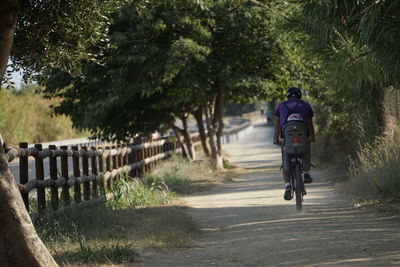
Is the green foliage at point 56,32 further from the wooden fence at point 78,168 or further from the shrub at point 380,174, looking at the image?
the shrub at point 380,174

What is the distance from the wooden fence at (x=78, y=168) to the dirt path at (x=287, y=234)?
75.2 inches

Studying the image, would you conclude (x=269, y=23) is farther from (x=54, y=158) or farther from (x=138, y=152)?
(x=54, y=158)

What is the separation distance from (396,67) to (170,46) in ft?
36.5

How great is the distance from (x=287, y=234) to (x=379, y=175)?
4.43 meters

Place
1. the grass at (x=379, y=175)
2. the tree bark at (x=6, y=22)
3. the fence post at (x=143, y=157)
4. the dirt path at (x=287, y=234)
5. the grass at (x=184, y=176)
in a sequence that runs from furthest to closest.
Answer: the fence post at (x=143, y=157), the grass at (x=184, y=176), the grass at (x=379, y=175), the dirt path at (x=287, y=234), the tree bark at (x=6, y=22)

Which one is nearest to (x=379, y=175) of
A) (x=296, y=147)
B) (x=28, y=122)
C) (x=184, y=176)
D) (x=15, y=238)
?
(x=296, y=147)

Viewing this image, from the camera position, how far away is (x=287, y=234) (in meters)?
10.5

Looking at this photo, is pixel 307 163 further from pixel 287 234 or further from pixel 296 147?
pixel 287 234

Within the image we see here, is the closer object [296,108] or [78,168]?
[296,108]

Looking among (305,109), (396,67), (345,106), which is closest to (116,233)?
(305,109)

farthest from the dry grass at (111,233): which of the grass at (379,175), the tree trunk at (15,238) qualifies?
the grass at (379,175)

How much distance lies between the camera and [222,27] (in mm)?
22062

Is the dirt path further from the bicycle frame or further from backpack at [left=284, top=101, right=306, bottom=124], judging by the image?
backpack at [left=284, top=101, right=306, bottom=124]

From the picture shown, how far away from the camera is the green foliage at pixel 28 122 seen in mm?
35375
